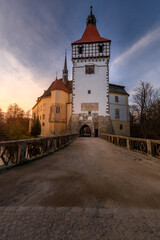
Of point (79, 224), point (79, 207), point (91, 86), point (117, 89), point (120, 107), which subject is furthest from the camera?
point (117, 89)

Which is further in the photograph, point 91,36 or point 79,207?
point 91,36

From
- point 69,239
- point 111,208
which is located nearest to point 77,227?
point 69,239

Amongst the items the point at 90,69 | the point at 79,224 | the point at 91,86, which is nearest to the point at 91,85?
the point at 91,86

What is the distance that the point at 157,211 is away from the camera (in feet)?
5.25

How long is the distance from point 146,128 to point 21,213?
849 inches

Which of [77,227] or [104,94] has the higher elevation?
[104,94]

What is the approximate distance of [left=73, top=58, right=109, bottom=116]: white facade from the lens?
20547 millimetres

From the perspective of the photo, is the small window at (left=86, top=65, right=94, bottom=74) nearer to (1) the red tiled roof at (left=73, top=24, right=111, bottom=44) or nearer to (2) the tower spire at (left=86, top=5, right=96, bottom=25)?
(1) the red tiled roof at (left=73, top=24, right=111, bottom=44)

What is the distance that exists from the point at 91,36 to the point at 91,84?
10.8 meters

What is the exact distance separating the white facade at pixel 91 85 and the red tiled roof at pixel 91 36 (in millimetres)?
4087

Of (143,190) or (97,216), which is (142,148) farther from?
(97,216)

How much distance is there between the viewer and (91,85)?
21109 millimetres

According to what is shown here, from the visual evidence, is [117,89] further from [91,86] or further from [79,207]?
[79,207]

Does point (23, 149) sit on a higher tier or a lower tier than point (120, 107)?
lower
